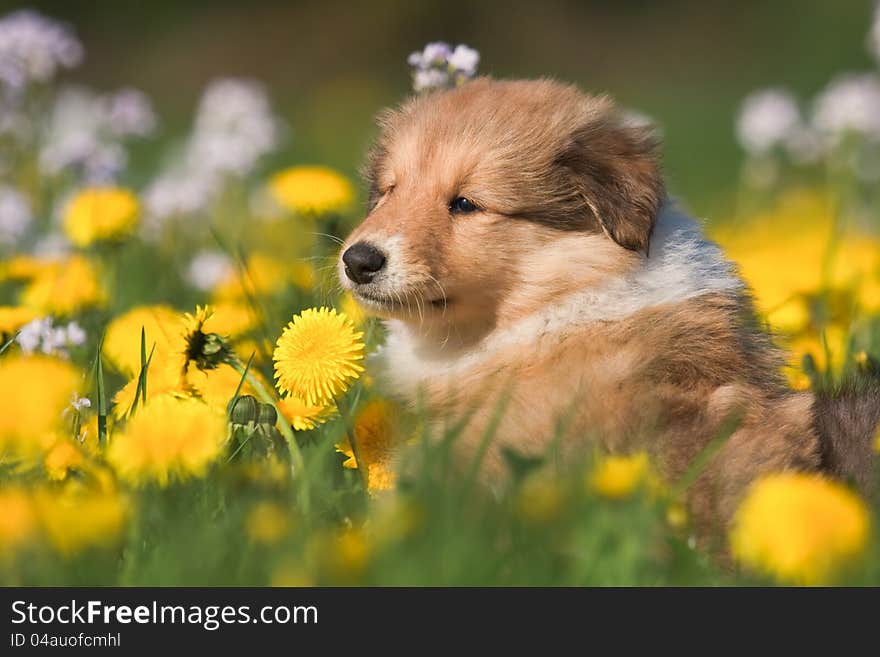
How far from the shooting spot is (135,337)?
376cm

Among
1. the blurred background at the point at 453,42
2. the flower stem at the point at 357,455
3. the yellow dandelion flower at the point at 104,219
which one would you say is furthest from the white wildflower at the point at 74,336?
the blurred background at the point at 453,42

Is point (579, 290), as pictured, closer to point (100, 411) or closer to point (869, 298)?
point (100, 411)

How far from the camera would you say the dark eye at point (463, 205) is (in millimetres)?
3549

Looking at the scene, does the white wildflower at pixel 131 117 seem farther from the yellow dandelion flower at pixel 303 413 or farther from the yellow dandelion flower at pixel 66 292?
the yellow dandelion flower at pixel 303 413

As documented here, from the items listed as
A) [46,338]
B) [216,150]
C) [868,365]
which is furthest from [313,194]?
[216,150]

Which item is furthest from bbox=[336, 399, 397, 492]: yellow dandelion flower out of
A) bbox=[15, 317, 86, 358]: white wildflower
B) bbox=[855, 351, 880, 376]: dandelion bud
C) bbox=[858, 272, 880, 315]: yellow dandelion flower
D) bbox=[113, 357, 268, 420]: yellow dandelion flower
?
bbox=[858, 272, 880, 315]: yellow dandelion flower

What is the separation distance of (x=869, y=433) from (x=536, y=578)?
1278 mm

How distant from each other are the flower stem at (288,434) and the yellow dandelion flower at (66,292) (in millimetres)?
1188

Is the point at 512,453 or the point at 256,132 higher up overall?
the point at 256,132

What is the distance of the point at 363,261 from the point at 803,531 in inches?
65.9

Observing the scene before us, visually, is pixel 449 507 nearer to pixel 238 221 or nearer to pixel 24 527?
pixel 24 527

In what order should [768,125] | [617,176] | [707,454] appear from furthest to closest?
[768,125] → [617,176] → [707,454]
